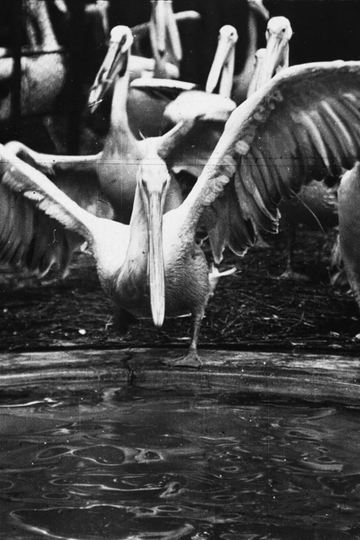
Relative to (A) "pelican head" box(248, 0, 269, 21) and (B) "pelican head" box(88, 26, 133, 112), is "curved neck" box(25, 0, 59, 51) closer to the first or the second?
(B) "pelican head" box(88, 26, 133, 112)

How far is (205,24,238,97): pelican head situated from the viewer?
23.1ft

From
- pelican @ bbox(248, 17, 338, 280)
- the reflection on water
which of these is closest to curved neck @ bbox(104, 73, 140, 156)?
pelican @ bbox(248, 17, 338, 280)

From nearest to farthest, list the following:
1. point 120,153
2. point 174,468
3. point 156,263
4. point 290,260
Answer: point 174,468 < point 156,263 < point 120,153 < point 290,260

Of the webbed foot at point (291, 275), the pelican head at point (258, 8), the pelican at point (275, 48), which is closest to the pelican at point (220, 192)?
the webbed foot at point (291, 275)

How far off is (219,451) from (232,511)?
0.97m

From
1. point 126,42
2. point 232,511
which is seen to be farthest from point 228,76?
point 232,511

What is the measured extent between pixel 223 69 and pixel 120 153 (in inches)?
34.6

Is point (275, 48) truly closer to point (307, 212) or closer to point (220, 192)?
point (220, 192)

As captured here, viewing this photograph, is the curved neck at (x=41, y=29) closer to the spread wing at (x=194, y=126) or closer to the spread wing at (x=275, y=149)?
the spread wing at (x=194, y=126)

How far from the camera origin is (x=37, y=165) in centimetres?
719

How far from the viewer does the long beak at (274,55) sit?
700 centimetres

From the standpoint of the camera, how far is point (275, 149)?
267 inches

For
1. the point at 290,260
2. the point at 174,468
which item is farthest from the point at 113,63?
the point at 174,468

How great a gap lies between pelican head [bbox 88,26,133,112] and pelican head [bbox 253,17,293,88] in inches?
35.5
